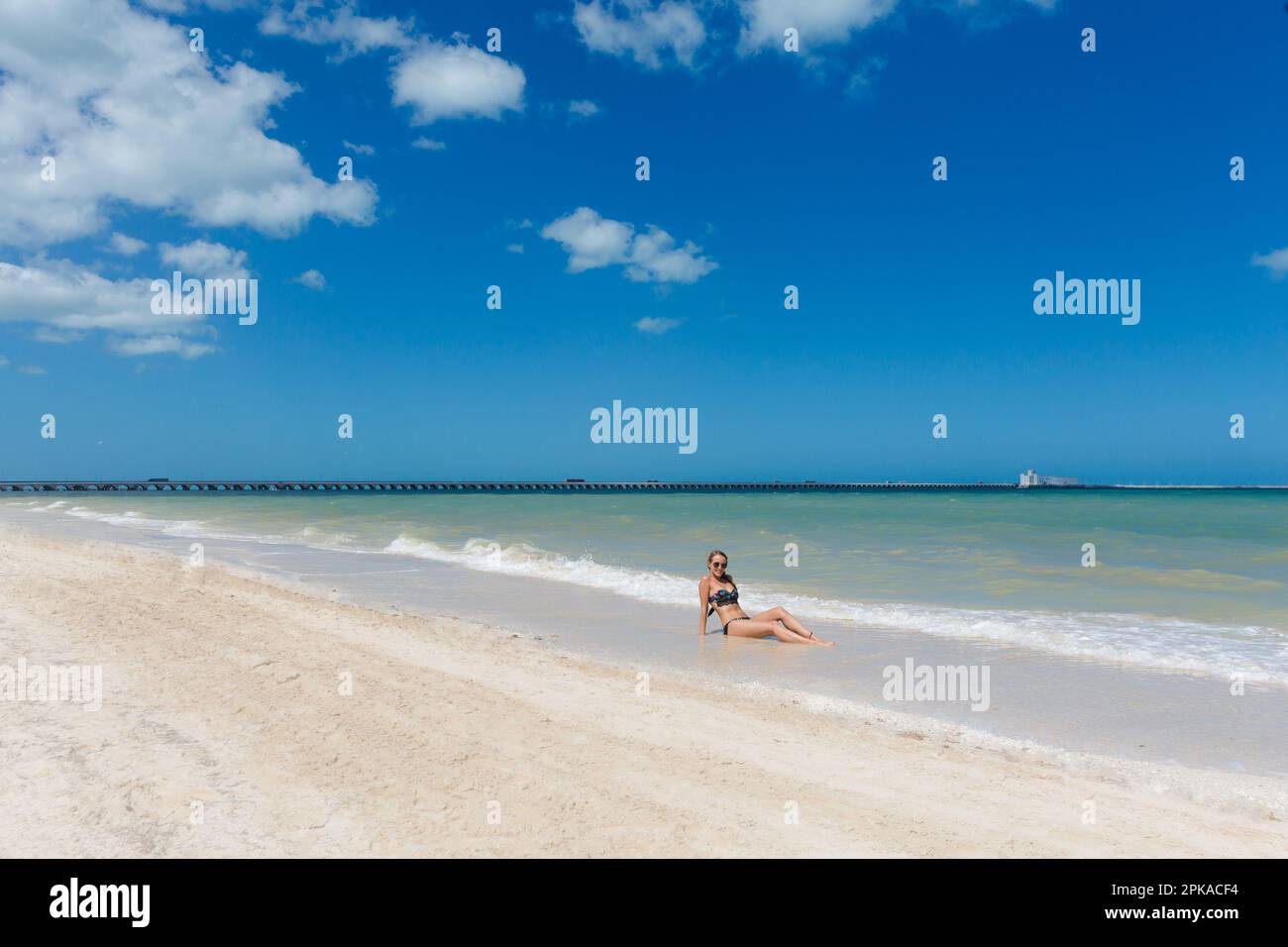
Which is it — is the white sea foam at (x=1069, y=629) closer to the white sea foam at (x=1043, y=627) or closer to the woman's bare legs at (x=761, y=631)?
the white sea foam at (x=1043, y=627)

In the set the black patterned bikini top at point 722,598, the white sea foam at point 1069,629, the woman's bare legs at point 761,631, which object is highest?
the black patterned bikini top at point 722,598

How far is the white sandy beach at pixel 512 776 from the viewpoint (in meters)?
4.09

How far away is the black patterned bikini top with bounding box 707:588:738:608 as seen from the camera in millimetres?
10539

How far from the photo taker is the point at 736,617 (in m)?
10.3

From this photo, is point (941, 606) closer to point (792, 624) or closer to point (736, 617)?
point (792, 624)

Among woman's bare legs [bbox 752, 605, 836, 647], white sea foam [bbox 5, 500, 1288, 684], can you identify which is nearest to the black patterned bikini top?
woman's bare legs [bbox 752, 605, 836, 647]

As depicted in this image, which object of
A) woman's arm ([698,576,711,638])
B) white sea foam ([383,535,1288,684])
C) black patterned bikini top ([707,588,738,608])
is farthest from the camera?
black patterned bikini top ([707,588,738,608])

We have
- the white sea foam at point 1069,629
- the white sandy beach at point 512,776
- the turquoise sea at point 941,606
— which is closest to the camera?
the white sandy beach at point 512,776

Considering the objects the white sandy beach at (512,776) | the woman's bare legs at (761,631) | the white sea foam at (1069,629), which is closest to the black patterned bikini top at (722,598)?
the woman's bare legs at (761,631)

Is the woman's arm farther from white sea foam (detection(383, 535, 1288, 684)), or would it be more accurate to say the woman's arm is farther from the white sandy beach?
the white sandy beach
